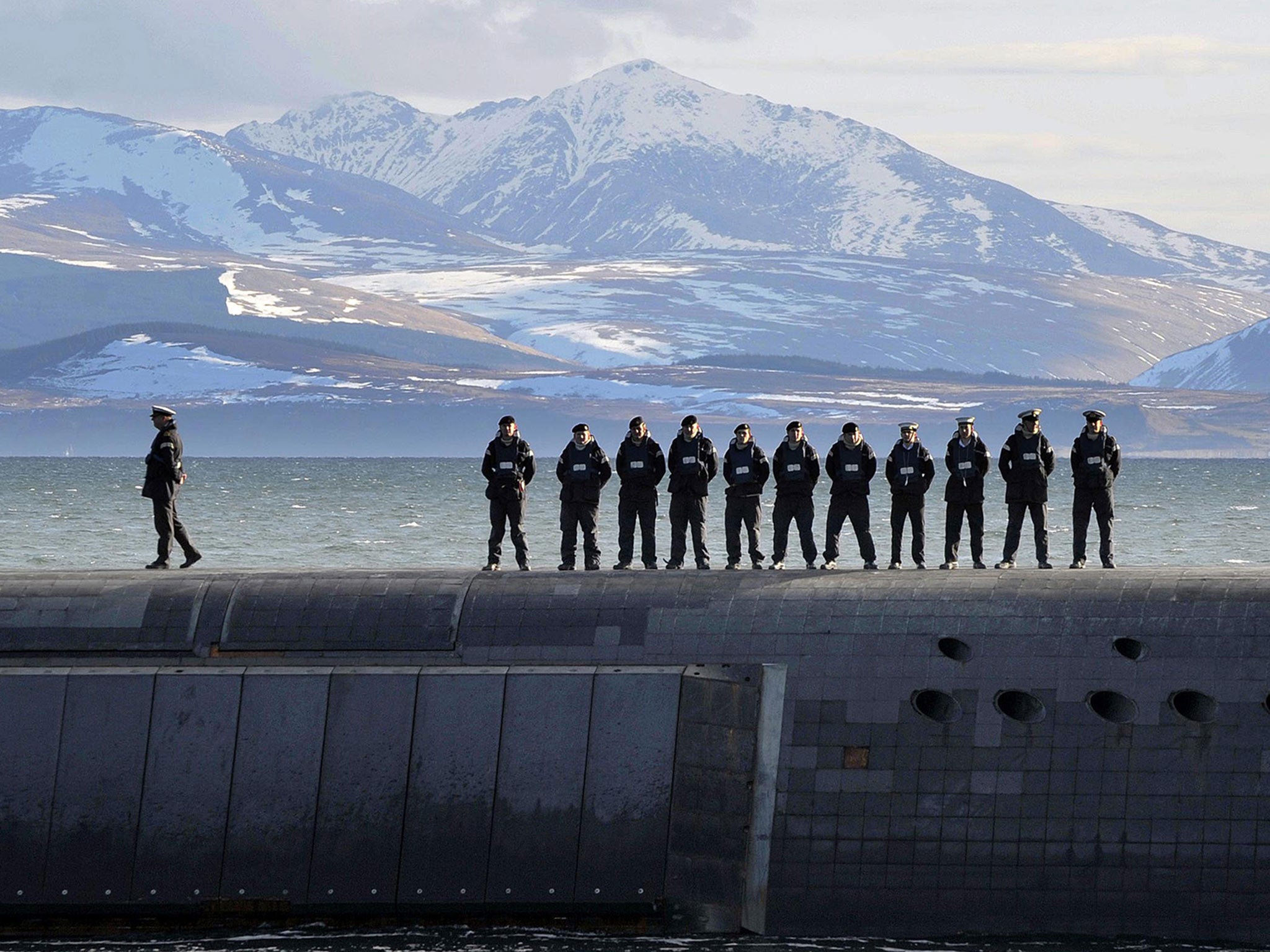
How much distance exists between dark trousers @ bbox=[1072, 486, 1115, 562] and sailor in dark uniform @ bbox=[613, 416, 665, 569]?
5476mm

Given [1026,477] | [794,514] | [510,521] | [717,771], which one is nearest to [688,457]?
[794,514]

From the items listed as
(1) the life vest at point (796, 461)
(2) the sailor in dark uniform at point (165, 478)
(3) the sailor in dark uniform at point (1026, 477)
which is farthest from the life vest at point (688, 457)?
(2) the sailor in dark uniform at point (165, 478)

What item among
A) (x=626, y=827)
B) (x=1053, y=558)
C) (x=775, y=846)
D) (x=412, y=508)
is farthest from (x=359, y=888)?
(x=412, y=508)

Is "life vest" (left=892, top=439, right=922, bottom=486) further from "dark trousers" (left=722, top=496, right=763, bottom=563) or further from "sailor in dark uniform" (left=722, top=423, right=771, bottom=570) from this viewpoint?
"dark trousers" (left=722, top=496, right=763, bottom=563)

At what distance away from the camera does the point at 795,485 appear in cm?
2520

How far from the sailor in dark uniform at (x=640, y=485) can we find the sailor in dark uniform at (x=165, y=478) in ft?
18.8

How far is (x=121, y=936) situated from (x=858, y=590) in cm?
Answer: 828

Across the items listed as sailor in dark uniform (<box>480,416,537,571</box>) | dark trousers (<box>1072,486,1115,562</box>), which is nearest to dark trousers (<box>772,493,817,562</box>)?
sailor in dark uniform (<box>480,416,537,571</box>)

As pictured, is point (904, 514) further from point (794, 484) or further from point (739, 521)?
point (739, 521)

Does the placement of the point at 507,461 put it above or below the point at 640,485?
above

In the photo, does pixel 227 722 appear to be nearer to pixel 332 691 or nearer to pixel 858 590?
pixel 332 691

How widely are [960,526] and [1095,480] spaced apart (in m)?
1.82

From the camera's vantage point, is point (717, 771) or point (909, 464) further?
point (909, 464)

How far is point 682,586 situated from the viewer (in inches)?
816
